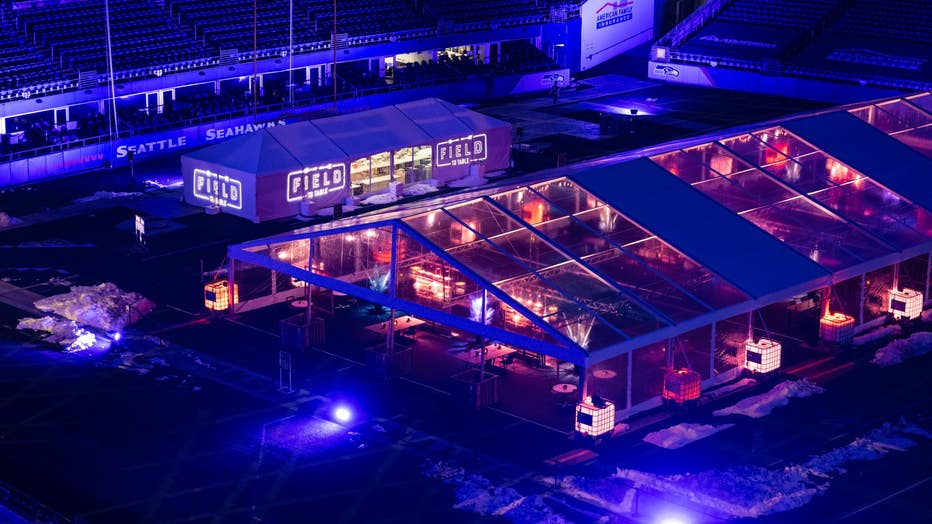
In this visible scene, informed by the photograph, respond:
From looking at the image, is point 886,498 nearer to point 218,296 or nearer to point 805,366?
point 805,366

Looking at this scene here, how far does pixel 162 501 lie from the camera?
30891mm

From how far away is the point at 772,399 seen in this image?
36.4 meters

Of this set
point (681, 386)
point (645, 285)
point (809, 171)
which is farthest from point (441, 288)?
point (809, 171)

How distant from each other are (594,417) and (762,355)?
20.4 feet

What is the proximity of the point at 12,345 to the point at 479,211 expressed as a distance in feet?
43.7

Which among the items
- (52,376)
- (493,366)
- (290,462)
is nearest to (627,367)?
(493,366)

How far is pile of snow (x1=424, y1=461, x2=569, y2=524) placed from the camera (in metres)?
30.3

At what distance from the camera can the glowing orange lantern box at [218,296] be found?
42188 millimetres

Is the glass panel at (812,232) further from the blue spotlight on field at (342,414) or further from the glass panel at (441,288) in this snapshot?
the blue spotlight on field at (342,414)

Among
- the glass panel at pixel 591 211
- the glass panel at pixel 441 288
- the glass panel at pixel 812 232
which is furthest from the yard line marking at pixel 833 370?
the glass panel at pixel 441 288

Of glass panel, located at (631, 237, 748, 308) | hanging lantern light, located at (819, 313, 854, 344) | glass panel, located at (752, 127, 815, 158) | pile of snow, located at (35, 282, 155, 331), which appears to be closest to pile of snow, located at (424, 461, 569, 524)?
glass panel, located at (631, 237, 748, 308)

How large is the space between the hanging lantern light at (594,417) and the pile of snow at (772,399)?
10.7 ft

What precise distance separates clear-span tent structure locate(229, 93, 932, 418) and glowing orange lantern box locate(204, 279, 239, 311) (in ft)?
1.42

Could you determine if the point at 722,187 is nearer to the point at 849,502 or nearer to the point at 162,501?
the point at 849,502
